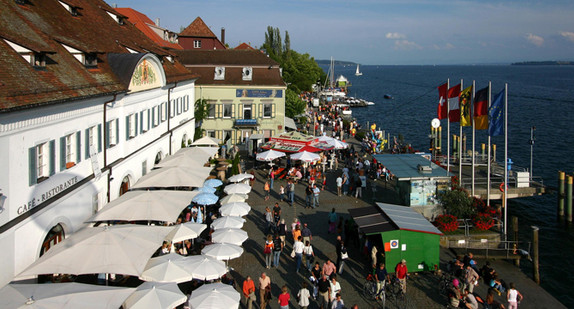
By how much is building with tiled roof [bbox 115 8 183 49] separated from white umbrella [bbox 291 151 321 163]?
2620 centimetres

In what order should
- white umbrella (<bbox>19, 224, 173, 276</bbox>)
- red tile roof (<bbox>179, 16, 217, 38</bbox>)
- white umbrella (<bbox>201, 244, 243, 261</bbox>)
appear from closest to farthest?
white umbrella (<bbox>19, 224, 173, 276</bbox>), white umbrella (<bbox>201, 244, 243, 261</bbox>), red tile roof (<bbox>179, 16, 217, 38</bbox>)

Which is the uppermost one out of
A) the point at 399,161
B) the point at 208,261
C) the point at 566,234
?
the point at 399,161

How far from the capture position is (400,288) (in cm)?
1767

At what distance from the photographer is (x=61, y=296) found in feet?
38.5

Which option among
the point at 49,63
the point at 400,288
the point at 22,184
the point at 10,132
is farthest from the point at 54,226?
the point at 400,288

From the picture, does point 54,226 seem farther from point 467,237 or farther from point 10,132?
point 467,237

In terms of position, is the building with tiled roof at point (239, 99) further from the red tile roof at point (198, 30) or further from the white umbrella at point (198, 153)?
the red tile roof at point (198, 30)

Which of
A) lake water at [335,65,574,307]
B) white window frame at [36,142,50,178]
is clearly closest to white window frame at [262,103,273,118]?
lake water at [335,65,574,307]

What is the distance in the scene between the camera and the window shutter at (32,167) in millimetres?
14848

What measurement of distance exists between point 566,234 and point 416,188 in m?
12.5

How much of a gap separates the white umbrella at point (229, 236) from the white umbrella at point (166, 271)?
340 centimetres

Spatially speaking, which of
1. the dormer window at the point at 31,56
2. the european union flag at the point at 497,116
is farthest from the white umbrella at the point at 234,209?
the european union flag at the point at 497,116

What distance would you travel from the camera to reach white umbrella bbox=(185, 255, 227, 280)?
1584cm

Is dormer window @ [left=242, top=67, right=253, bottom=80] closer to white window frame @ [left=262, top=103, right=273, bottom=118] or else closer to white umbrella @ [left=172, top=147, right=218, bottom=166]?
white window frame @ [left=262, top=103, right=273, bottom=118]
